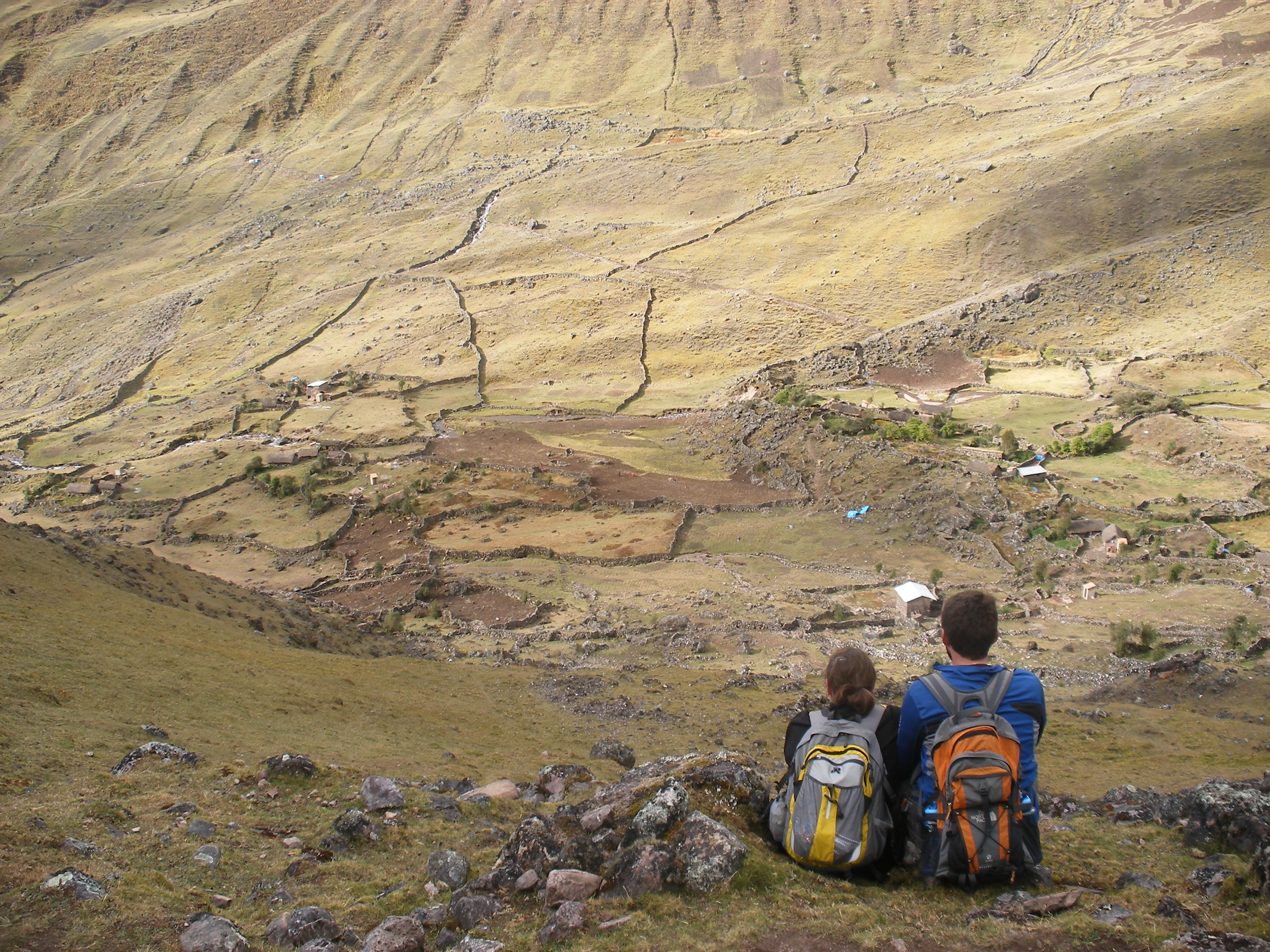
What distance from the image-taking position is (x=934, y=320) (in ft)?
211

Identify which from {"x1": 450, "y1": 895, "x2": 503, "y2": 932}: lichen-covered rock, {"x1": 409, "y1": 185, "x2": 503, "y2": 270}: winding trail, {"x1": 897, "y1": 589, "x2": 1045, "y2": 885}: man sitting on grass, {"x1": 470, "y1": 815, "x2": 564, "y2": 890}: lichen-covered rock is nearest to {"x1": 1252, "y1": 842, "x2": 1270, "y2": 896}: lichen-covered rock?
{"x1": 897, "y1": 589, "x2": 1045, "y2": 885}: man sitting on grass

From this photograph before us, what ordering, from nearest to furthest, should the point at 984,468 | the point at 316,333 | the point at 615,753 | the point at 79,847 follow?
the point at 79,847 < the point at 615,753 < the point at 984,468 < the point at 316,333

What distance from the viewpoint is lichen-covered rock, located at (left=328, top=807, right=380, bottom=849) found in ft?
29.6

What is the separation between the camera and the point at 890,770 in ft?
22.2

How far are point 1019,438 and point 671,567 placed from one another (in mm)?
22301

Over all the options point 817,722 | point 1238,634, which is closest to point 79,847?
point 817,722

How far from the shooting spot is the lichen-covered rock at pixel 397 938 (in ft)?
21.5

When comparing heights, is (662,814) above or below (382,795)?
above

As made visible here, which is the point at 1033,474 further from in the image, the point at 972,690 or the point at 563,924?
→ the point at 563,924

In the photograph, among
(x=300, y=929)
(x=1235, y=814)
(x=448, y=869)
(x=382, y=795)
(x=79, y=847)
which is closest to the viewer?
(x=300, y=929)

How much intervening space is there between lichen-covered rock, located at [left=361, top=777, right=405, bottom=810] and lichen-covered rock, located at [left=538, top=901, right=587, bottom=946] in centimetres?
394

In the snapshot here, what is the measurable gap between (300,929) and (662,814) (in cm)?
312

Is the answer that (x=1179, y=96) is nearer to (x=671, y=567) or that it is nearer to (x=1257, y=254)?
(x=1257, y=254)

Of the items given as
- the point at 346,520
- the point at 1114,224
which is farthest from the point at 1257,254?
the point at 346,520
